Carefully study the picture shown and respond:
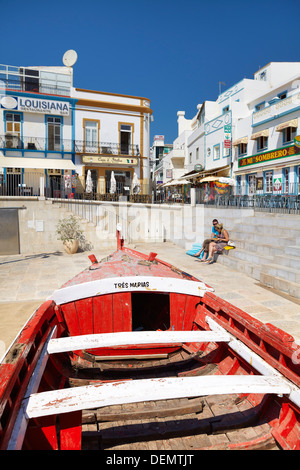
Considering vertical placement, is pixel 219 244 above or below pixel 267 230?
below

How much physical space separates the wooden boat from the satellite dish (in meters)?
25.1

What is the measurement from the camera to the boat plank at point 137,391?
7.17ft

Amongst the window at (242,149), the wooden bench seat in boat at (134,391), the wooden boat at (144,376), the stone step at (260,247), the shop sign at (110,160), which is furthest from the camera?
the shop sign at (110,160)

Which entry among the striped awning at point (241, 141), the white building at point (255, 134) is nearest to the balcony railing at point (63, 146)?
the white building at point (255, 134)

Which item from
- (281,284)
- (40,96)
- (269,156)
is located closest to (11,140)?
(40,96)

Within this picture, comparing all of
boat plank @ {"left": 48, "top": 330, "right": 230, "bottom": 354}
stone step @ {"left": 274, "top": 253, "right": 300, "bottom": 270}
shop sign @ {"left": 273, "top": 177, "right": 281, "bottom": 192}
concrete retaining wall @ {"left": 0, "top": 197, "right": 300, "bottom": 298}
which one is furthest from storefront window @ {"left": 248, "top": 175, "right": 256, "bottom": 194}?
boat plank @ {"left": 48, "top": 330, "right": 230, "bottom": 354}

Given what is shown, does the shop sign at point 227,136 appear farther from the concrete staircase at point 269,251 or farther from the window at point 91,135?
the concrete staircase at point 269,251

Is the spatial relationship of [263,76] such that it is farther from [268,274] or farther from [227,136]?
[268,274]

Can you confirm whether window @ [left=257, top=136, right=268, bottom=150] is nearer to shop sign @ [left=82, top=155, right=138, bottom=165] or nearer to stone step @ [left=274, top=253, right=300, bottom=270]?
shop sign @ [left=82, top=155, right=138, bottom=165]

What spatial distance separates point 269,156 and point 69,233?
12.7 meters

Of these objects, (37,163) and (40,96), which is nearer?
(37,163)

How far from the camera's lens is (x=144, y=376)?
3656mm

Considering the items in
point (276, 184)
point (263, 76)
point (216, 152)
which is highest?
point (263, 76)

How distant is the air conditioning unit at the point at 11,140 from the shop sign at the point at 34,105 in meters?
1.83
